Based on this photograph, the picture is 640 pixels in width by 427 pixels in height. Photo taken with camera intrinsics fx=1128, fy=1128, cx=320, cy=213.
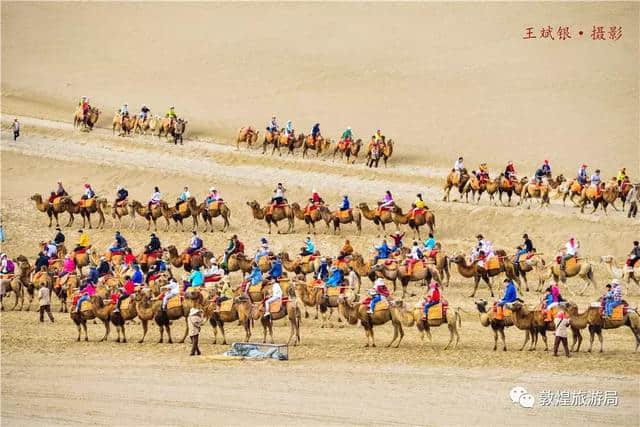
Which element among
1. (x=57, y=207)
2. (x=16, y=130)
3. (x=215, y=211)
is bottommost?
(x=57, y=207)

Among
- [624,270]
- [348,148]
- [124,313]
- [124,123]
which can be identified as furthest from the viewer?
[124,123]

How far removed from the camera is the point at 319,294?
25.1m

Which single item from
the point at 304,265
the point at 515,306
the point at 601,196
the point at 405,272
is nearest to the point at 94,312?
the point at 304,265

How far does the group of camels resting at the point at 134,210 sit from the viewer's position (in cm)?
3350

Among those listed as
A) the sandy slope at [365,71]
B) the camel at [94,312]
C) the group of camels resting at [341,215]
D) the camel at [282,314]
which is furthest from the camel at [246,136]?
the camel at [282,314]

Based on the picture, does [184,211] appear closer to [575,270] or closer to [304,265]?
[304,265]

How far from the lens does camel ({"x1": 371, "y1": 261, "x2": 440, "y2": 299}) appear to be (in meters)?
27.1

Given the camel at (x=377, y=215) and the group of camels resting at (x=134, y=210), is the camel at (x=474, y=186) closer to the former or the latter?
the camel at (x=377, y=215)

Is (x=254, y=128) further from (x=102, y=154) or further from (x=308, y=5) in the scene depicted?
(x=308, y=5)

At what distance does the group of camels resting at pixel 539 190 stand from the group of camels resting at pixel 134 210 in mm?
7413

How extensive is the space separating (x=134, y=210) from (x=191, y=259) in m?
5.78

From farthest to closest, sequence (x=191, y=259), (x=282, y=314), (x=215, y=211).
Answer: (x=215, y=211)
(x=191, y=259)
(x=282, y=314)

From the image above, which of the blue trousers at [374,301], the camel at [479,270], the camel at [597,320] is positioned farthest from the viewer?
the camel at [479,270]

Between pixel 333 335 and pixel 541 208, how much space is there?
1240 cm
